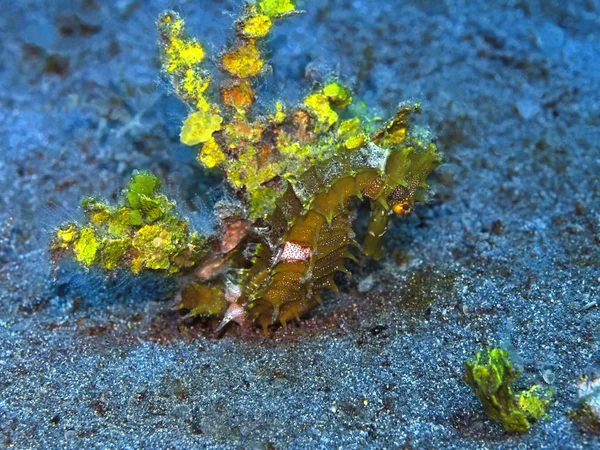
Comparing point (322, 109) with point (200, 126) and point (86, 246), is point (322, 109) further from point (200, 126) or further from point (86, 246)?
point (86, 246)

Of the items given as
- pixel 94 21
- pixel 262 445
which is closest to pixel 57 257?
pixel 262 445

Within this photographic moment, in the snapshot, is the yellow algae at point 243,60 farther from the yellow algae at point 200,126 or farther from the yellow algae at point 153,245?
the yellow algae at point 153,245

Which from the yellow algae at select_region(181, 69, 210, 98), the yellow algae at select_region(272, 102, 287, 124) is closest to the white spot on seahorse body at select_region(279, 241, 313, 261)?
the yellow algae at select_region(272, 102, 287, 124)

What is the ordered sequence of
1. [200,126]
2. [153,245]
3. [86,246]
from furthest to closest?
[200,126] < [153,245] < [86,246]

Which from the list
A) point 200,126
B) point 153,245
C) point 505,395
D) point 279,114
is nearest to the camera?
point 505,395

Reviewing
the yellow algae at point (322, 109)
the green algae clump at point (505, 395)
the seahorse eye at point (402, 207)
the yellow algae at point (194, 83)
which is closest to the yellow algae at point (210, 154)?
the yellow algae at point (194, 83)

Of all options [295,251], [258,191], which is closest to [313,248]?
[295,251]
